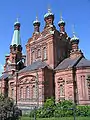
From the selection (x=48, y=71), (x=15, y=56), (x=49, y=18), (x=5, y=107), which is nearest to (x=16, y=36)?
(x=15, y=56)

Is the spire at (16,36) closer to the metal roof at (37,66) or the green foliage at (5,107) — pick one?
the metal roof at (37,66)

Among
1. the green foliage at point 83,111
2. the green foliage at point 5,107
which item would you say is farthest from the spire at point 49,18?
the green foliage at point 5,107

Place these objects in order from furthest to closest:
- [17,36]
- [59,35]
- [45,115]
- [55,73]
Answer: [17,36] < [59,35] < [55,73] < [45,115]

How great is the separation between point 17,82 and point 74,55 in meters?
12.6

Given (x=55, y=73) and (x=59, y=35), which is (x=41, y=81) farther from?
(x=59, y=35)

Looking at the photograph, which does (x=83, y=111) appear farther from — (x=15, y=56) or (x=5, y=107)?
(x=15, y=56)

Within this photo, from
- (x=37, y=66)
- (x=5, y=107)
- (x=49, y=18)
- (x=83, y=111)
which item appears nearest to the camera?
(x=5, y=107)

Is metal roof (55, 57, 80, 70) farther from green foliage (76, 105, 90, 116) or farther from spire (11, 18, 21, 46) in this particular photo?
spire (11, 18, 21, 46)

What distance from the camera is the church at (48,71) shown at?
30906 millimetres

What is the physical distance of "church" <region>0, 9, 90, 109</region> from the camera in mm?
30906

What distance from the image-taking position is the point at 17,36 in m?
49.1

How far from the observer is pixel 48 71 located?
33844 millimetres

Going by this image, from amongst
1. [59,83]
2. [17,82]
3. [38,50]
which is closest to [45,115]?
[59,83]

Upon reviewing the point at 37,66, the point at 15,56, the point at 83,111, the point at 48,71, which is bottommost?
the point at 83,111
